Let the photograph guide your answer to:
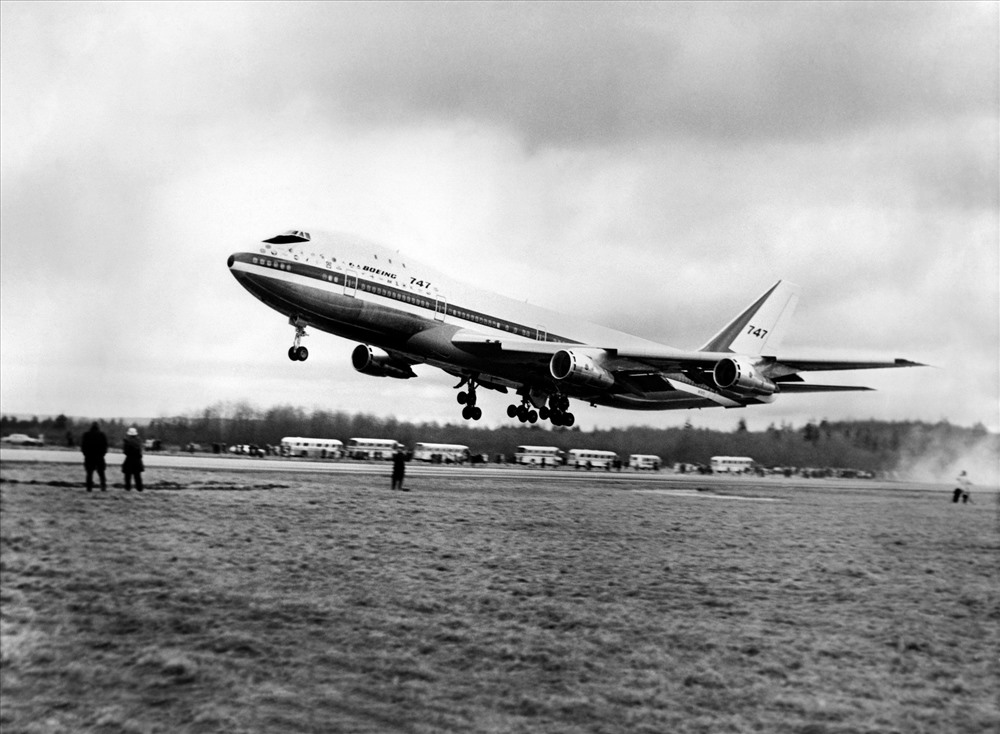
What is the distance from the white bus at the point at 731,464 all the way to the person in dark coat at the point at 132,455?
6188cm

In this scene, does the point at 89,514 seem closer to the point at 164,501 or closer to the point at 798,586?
the point at 164,501

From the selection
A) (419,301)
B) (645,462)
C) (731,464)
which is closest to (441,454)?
(645,462)

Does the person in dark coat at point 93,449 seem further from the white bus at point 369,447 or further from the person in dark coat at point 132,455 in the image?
the white bus at point 369,447

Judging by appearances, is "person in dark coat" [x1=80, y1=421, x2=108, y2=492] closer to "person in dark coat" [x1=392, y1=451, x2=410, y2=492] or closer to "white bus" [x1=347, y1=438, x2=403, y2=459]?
"person in dark coat" [x1=392, y1=451, x2=410, y2=492]

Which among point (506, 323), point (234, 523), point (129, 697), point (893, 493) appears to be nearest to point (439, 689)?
point (129, 697)

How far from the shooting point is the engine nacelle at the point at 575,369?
47.9 metres

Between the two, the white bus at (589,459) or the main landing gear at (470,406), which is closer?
the main landing gear at (470,406)

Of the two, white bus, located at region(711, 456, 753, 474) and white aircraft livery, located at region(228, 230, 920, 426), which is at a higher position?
white aircraft livery, located at region(228, 230, 920, 426)

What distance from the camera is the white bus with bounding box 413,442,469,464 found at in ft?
222

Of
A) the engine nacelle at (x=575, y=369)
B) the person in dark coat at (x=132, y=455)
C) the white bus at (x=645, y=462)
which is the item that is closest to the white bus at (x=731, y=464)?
the white bus at (x=645, y=462)

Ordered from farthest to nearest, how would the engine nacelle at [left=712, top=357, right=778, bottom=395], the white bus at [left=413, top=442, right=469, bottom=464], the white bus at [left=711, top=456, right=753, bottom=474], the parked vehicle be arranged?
the white bus at [left=711, top=456, right=753, bottom=474] < the white bus at [left=413, top=442, right=469, bottom=464] < the engine nacelle at [left=712, top=357, right=778, bottom=395] < the parked vehicle

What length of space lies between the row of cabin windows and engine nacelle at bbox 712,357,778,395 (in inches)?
453

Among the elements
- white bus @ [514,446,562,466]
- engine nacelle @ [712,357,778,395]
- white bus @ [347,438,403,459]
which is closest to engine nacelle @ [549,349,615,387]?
engine nacelle @ [712,357,778,395]

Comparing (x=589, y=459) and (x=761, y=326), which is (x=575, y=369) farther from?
(x=589, y=459)
